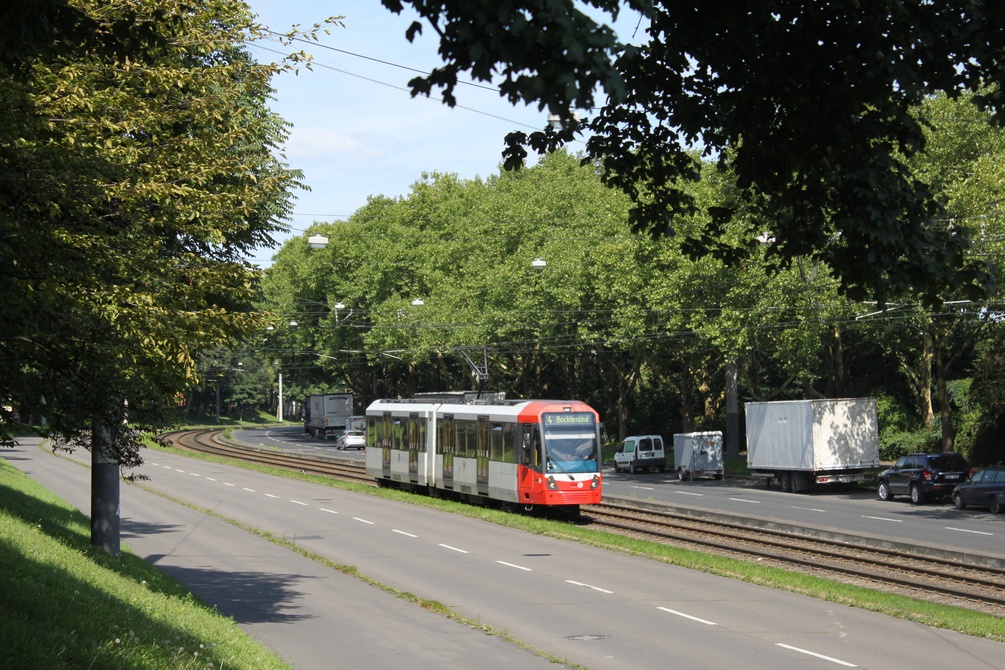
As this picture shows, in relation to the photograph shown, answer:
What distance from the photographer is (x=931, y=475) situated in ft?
120

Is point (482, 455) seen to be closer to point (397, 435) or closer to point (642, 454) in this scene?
point (397, 435)

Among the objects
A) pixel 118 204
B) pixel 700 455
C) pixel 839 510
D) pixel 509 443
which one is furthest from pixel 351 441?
pixel 118 204

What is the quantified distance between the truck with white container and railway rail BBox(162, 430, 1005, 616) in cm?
5950

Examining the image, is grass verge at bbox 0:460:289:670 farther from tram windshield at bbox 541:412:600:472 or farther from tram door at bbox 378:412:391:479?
tram door at bbox 378:412:391:479

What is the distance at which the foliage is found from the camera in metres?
10.1

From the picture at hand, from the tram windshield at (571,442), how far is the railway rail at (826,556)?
1.70 metres

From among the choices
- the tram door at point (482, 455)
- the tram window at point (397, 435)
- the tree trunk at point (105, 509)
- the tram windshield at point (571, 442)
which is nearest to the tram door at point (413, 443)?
the tram window at point (397, 435)

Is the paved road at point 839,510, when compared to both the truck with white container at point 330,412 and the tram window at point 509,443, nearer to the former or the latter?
the tram window at point 509,443

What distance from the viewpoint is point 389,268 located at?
8188cm

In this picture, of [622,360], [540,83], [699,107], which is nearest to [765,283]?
[622,360]

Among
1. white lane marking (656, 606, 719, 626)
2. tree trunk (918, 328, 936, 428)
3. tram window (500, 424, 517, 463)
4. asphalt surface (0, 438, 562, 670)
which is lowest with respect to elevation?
white lane marking (656, 606, 719, 626)

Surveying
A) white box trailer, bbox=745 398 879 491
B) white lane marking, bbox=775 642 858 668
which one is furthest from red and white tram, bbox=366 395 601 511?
white lane marking, bbox=775 642 858 668

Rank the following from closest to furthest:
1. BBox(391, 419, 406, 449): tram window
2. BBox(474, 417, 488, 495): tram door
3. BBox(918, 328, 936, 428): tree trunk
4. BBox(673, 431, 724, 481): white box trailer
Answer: BBox(474, 417, 488, 495): tram door
BBox(391, 419, 406, 449): tram window
BBox(918, 328, 936, 428): tree trunk
BBox(673, 431, 724, 481): white box trailer

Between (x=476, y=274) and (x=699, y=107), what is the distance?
61810mm
